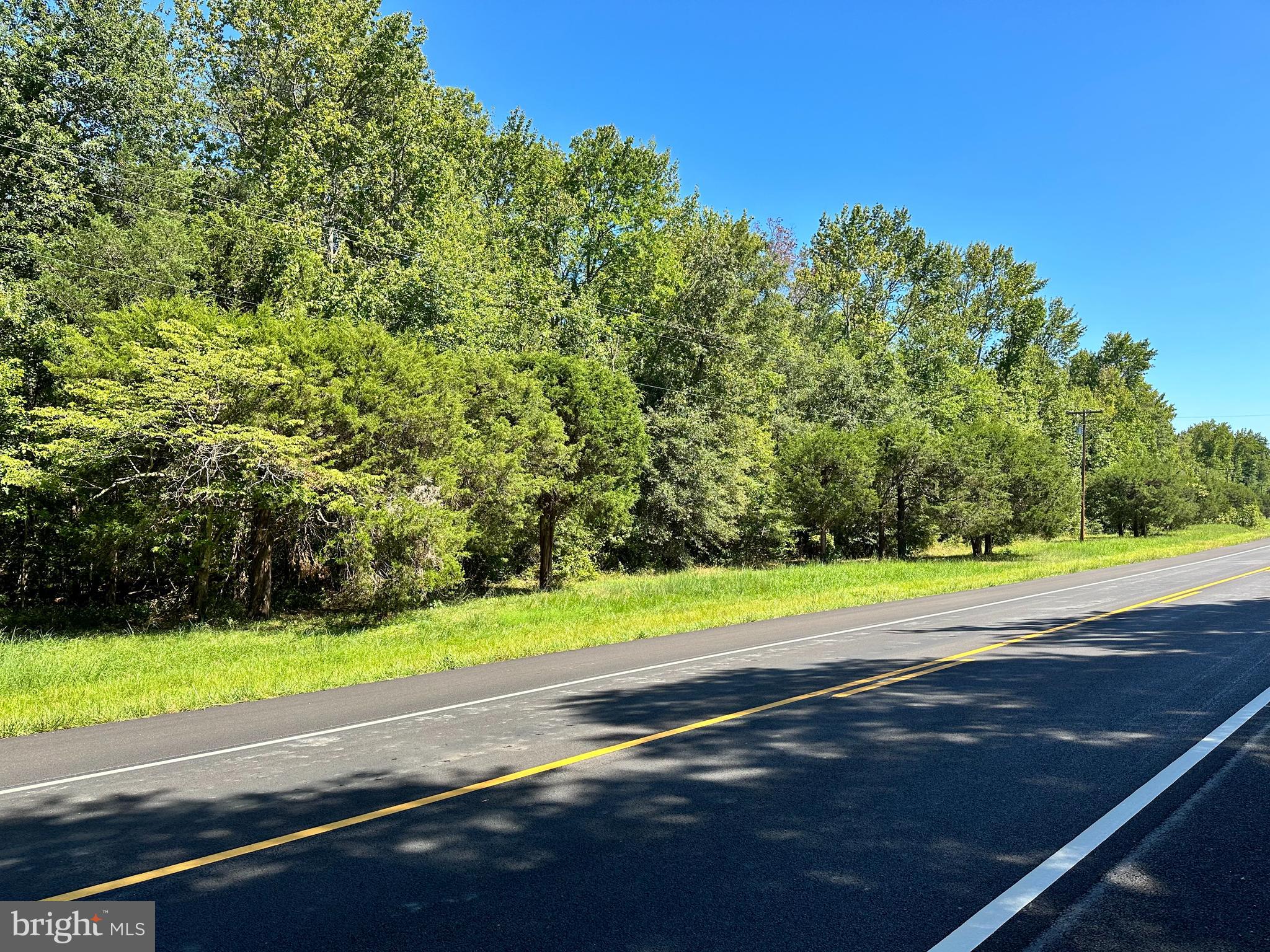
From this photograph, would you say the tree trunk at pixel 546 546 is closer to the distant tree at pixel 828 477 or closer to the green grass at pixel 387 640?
the green grass at pixel 387 640

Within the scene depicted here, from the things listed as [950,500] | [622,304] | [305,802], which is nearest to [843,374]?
[950,500]

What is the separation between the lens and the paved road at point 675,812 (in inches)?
141

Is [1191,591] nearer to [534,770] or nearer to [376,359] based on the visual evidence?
[534,770]

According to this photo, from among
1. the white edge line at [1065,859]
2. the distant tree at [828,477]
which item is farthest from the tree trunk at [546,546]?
the white edge line at [1065,859]

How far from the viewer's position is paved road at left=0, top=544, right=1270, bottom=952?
358cm

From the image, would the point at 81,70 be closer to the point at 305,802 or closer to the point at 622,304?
the point at 622,304

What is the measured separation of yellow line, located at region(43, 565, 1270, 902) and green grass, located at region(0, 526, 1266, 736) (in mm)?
5477

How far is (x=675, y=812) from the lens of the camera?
196 inches

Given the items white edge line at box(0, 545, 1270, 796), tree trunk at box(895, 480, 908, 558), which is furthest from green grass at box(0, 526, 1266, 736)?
tree trunk at box(895, 480, 908, 558)

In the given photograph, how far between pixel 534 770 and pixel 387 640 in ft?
35.2

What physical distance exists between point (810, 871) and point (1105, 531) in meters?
71.9

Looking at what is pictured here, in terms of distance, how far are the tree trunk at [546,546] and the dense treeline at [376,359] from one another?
88 mm

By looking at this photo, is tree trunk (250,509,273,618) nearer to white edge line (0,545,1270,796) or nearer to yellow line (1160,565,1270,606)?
white edge line (0,545,1270,796)

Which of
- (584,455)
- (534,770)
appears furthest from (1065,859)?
(584,455)
